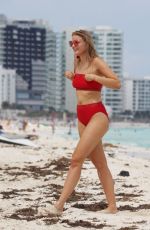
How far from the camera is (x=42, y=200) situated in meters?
7.89

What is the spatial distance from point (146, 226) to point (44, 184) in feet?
13.4

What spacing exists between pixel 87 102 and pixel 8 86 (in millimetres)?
192235

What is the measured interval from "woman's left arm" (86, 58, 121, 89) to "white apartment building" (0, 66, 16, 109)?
18960cm

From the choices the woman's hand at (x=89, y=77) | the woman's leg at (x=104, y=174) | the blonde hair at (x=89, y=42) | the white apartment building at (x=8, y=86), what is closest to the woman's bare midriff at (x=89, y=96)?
the woman's hand at (x=89, y=77)

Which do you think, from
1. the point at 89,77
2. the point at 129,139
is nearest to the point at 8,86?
the point at 129,139

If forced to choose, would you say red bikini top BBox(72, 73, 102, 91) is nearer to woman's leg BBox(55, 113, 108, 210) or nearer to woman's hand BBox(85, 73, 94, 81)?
woman's hand BBox(85, 73, 94, 81)

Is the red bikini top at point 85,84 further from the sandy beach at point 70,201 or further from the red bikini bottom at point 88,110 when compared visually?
the sandy beach at point 70,201

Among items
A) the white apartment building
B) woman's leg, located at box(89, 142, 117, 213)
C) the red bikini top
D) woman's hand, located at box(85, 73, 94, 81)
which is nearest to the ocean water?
woman's leg, located at box(89, 142, 117, 213)

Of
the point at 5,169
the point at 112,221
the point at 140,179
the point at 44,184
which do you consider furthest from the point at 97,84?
the point at 5,169

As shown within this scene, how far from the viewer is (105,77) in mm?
6656

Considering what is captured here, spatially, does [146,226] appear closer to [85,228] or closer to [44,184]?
[85,228]

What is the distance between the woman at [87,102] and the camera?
21.6 feet

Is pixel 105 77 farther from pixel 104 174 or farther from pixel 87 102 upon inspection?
pixel 104 174

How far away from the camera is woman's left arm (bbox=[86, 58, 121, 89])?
6.50m
